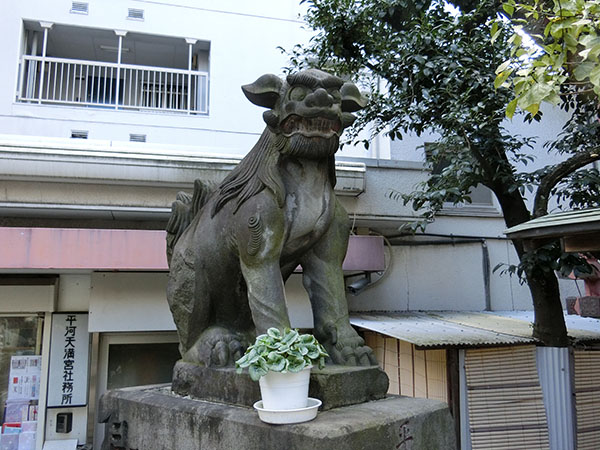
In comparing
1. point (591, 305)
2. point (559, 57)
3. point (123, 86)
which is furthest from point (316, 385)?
point (123, 86)

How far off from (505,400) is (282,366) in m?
4.85

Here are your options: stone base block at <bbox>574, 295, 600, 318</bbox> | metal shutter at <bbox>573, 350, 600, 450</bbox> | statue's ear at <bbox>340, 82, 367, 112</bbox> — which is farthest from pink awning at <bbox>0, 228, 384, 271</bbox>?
stone base block at <bbox>574, 295, 600, 318</bbox>

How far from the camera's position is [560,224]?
414 centimetres

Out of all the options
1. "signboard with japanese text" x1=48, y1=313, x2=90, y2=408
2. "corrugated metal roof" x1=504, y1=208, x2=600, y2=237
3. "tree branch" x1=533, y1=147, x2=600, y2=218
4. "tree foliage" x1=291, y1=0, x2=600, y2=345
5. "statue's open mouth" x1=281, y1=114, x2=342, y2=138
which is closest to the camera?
"statue's open mouth" x1=281, y1=114, x2=342, y2=138

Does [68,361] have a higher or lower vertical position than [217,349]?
lower

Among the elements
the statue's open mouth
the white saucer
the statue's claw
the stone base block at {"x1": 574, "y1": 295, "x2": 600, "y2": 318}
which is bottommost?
the white saucer

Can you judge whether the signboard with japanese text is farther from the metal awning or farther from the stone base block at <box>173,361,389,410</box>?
the metal awning

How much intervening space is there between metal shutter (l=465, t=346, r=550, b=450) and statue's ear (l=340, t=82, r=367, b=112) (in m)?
4.04

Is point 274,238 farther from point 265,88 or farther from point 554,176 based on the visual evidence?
point 554,176

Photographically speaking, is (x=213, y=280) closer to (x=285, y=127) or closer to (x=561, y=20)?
(x=285, y=127)

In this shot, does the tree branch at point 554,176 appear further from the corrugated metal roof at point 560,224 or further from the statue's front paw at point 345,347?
the statue's front paw at point 345,347

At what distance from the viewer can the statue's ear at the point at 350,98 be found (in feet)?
9.50

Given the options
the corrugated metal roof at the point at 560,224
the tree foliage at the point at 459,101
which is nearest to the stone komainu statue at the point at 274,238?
the corrugated metal roof at the point at 560,224

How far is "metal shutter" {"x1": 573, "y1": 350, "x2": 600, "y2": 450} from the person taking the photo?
6.29 meters
